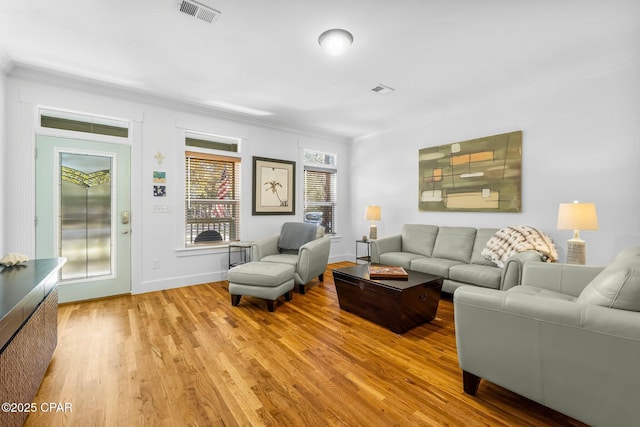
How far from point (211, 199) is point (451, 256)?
11.9 ft

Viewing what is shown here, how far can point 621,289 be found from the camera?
132cm

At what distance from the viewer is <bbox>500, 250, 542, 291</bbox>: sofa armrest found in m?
2.88

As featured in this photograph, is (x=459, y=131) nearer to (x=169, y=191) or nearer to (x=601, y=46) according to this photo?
(x=601, y=46)

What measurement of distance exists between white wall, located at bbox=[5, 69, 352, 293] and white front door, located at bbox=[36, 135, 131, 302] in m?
0.10

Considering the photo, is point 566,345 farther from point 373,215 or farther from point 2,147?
point 2,147

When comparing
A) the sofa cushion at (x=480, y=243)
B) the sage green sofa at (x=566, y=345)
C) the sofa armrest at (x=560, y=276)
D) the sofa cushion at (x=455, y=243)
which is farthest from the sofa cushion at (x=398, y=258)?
the sage green sofa at (x=566, y=345)

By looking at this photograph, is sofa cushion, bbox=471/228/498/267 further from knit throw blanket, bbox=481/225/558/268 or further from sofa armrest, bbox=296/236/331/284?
sofa armrest, bbox=296/236/331/284

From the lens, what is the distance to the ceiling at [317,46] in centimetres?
214

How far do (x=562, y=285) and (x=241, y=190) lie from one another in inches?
162

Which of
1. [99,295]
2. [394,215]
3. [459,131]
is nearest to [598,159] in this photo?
[459,131]

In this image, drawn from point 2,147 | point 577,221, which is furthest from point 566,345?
point 2,147

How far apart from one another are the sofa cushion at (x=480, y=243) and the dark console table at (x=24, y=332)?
4.10 meters

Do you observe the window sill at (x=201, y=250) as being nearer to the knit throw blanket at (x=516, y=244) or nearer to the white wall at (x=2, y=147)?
the white wall at (x=2, y=147)

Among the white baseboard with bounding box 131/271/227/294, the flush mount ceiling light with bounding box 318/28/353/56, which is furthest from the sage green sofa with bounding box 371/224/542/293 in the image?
the flush mount ceiling light with bounding box 318/28/353/56
